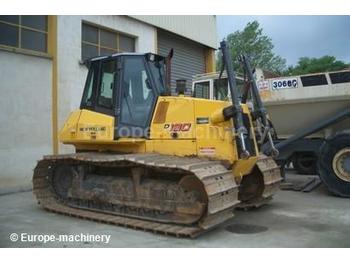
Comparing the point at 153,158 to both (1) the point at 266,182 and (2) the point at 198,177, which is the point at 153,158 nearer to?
(2) the point at 198,177

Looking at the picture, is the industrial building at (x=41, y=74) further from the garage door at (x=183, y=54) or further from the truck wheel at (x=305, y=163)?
the truck wheel at (x=305, y=163)

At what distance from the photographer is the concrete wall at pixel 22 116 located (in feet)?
32.8

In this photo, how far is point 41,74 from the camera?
35.6 feet

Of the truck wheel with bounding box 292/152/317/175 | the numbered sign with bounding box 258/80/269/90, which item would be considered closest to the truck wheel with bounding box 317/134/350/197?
the truck wheel with bounding box 292/152/317/175

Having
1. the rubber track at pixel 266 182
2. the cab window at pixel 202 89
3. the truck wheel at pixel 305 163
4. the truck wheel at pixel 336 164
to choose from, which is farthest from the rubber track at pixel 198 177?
the truck wheel at pixel 305 163

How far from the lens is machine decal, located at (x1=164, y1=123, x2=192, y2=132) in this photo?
687 centimetres

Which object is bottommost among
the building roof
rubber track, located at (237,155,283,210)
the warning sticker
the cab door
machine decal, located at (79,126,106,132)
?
rubber track, located at (237,155,283,210)

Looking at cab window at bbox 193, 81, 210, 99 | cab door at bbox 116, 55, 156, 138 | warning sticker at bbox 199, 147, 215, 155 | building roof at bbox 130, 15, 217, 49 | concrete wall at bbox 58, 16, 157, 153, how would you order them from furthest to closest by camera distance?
building roof at bbox 130, 15, 217, 49 → concrete wall at bbox 58, 16, 157, 153 → cab window at bbox 193, 81, 210, 99 → cab door at bbox 116, 55, 156, 138 → warning sticker at bbox 199, 147, 215, 155

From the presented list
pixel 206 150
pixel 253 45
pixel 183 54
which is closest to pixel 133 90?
pixel 206 150

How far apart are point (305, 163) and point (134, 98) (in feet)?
17.5

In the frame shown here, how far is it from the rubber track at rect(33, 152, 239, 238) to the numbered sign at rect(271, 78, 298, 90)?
3855 millimetres

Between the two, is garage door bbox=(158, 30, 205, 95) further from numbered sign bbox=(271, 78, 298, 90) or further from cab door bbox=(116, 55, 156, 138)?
cab door bbox=(116, 55, 156, 138)

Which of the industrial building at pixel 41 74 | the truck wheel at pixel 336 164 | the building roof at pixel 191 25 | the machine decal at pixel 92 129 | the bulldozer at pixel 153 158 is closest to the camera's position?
the bulldozer at pixel 153 158

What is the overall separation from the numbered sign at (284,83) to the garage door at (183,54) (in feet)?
16.8
